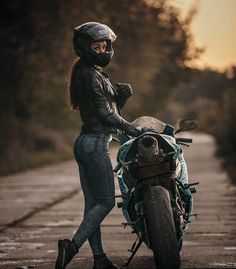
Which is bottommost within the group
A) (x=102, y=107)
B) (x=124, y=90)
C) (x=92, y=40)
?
(x=102, y=107)

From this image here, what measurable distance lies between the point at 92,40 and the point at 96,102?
519mm

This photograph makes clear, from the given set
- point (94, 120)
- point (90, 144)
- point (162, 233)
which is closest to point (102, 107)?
point (94, 120)

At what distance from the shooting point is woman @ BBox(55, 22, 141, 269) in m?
6.67

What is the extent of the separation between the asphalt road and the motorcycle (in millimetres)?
630

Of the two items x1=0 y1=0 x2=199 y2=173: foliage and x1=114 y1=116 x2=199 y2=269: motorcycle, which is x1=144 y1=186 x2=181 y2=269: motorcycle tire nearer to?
x1=114 y1=116 x2=199 y2=269: motorcycle

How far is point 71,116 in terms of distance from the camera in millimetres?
32781

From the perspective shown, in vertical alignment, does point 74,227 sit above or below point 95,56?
below

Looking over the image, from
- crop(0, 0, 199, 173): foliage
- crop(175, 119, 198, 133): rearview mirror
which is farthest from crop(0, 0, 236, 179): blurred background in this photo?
crop(175, 119, 198, 133): rearview mirror

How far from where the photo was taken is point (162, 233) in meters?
6.28

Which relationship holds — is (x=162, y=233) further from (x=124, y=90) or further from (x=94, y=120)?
(x=124, y=90)

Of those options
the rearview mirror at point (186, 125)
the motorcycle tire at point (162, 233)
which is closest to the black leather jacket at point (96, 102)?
the rearview mirror at point (186, 125)

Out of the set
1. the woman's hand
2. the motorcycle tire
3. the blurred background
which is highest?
the blurred background

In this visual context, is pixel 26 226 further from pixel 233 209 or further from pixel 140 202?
pixel 140 202

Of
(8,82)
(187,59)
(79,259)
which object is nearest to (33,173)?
(8,82)
